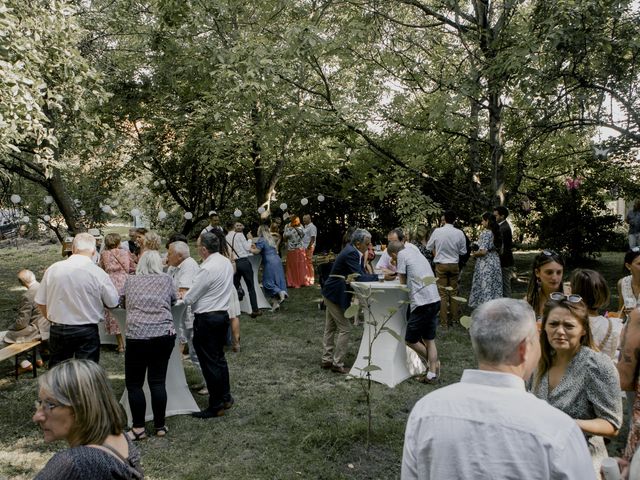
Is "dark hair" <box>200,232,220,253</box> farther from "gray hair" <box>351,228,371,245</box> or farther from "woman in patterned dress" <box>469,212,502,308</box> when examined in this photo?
"woman in patterned dress" <box>469,212,502,308</box>

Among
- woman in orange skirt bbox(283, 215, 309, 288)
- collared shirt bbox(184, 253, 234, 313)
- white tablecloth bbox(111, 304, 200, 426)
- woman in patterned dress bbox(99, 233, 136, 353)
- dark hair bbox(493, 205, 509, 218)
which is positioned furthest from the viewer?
woman in orange skirt bbox(283, 215, 309, 288)

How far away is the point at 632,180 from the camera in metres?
13.4

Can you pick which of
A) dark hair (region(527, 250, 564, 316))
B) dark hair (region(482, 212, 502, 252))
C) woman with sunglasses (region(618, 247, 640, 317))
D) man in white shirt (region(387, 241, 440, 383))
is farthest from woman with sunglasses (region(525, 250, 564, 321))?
dark hair (region(482, 212, 502, 252))

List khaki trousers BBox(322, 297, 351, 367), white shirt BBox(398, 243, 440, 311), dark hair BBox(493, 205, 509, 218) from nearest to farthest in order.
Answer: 1. white shirt BBox(398, 243, 440, 311)
2. khaki trousers BBox(322, 297, 351, 367)
3. dark hair BBox(493, 205, 509, 218)

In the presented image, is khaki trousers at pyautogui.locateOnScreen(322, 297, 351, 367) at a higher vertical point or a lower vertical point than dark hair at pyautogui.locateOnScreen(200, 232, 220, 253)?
lower

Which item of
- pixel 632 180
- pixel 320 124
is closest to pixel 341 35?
pixel 320 124

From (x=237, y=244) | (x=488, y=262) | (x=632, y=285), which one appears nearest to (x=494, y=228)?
(x=488, y=262)

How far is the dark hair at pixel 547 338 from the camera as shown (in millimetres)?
2600

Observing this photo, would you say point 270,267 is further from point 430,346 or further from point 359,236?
point 430,346

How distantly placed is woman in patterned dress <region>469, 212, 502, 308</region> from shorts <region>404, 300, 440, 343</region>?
8.28 ft

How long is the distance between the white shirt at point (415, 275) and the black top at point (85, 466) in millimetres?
4108

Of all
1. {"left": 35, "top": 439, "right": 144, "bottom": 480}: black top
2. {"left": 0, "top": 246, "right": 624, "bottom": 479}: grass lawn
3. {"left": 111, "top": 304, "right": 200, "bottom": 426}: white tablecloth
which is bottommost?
{"left": 0, "top": 246, "right": 624, "bottom": 479}: grass lawn

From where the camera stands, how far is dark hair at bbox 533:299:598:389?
2600 millimetres

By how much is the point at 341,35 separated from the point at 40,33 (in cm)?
429
